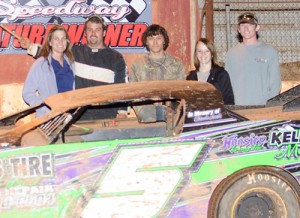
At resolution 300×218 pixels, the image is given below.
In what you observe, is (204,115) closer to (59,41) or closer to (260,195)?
(260,195)

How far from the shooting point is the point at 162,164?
16.0 feet

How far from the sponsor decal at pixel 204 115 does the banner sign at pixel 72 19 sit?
4.31m

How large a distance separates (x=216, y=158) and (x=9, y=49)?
5.06 metres

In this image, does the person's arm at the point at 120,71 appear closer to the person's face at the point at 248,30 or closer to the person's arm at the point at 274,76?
the person's face at the point at 248,30

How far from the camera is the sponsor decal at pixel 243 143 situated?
4.99 meters

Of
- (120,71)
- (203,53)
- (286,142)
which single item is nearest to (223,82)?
(203,53)

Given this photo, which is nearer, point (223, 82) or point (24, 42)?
point (223, 82)

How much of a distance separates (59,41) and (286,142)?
2.85 metres

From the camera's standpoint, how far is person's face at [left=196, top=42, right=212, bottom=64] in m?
6.53

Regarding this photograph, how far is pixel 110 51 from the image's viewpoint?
6.89m

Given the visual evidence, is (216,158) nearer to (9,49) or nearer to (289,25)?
(9,49)

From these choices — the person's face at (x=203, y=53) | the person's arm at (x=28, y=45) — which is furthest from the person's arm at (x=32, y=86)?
the person's face at (x=203, y=53)

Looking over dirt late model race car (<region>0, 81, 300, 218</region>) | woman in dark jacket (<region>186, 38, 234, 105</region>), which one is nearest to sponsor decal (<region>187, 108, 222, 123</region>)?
dirt late model race car (<region>0, 81, 300, 218</region>)

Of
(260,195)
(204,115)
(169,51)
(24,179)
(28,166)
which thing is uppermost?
(169,51)
